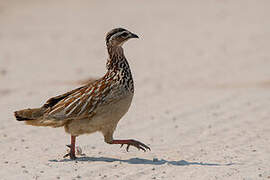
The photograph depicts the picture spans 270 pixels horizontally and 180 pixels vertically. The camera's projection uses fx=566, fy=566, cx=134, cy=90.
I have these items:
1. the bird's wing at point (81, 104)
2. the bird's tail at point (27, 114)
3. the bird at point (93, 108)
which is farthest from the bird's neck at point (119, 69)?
the bird's tail at point (27, 114)

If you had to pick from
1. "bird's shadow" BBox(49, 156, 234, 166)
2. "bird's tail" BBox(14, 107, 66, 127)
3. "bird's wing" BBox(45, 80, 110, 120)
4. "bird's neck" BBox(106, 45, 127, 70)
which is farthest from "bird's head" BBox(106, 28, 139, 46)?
"bird's shadow" BBox(49, 156, 234, 166)

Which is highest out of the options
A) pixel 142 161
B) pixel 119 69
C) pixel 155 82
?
pixel 155 82

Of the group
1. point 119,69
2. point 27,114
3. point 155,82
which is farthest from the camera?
point 155,82

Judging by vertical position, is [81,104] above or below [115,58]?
below

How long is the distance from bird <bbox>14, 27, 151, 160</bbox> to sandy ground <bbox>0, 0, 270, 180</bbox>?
0.53 meters

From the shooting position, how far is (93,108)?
8242 millimetres

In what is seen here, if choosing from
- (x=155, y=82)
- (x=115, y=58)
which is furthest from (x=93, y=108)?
(x=155, y=82)

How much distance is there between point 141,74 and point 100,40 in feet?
14.4

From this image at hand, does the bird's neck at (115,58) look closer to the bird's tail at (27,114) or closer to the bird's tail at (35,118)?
the bird's tail at (35,118)

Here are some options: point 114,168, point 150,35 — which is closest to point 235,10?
point 150,35

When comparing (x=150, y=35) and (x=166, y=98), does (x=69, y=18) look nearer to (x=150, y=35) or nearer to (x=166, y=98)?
(x=150, y=35)

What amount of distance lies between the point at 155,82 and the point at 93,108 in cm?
658

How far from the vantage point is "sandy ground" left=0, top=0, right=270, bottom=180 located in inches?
326

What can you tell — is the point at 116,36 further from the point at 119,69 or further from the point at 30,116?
the point at 30,116
